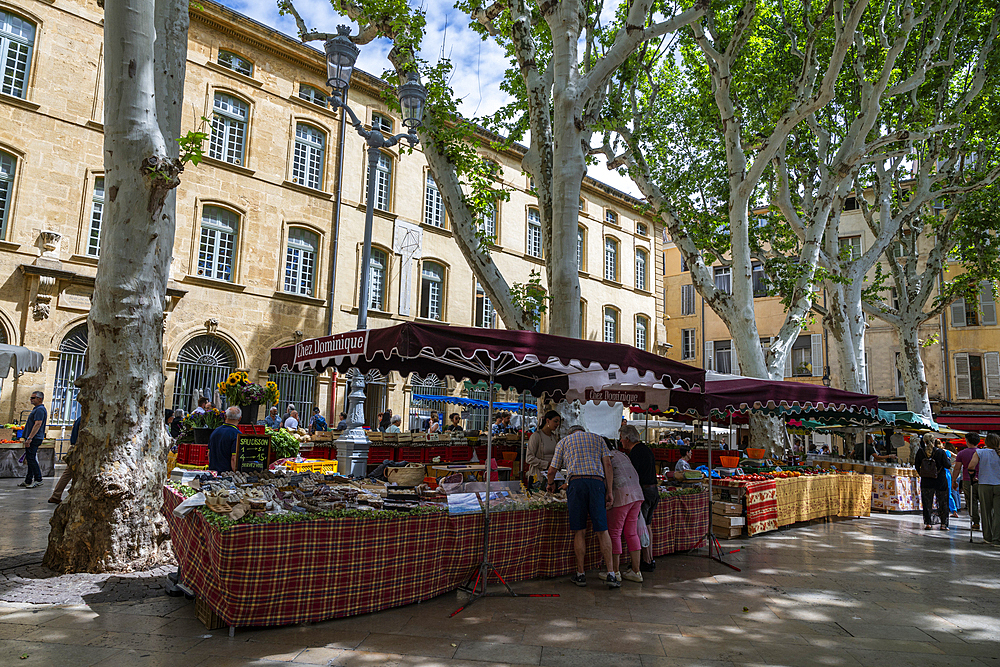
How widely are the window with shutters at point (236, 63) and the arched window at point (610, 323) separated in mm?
17828

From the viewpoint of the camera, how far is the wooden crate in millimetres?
4684

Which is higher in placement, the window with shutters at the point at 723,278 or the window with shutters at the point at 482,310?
the window with shutters at the point at 723,278

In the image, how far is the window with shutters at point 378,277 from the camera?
21.8m

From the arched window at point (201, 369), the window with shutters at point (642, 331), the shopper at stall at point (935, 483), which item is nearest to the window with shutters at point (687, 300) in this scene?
the window with shutters at point (642, 331)

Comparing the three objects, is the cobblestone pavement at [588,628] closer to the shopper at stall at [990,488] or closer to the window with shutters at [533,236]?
the shopper at stall at [990,488]

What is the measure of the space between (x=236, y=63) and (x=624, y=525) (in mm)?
18827

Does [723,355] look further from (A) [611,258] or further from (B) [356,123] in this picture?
(B) [356,123]

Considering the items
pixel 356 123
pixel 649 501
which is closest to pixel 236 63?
pixel 356 123

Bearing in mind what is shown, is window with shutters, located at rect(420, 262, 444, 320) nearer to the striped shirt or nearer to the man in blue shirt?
the man in blue shirt

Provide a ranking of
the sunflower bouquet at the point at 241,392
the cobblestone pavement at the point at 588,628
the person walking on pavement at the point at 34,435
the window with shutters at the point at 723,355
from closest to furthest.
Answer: the cobblestone pavement at the point at 588,628, the sunflower bouquet at the point at 241,392, the person walking on pavement at the point at 34,435, the window with shutters at the point at 723,355

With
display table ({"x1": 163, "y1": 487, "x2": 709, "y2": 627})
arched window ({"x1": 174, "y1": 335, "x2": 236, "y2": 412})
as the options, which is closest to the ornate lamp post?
display table ({"x1": 163, "y1": 487, "x2": 709, "y2": 627})

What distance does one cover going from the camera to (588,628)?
5.02 meters

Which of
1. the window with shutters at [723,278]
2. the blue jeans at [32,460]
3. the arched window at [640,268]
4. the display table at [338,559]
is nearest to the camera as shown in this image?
the display table at [338,559]

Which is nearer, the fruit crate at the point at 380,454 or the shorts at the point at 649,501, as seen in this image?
the shorts at the point at 649,501
